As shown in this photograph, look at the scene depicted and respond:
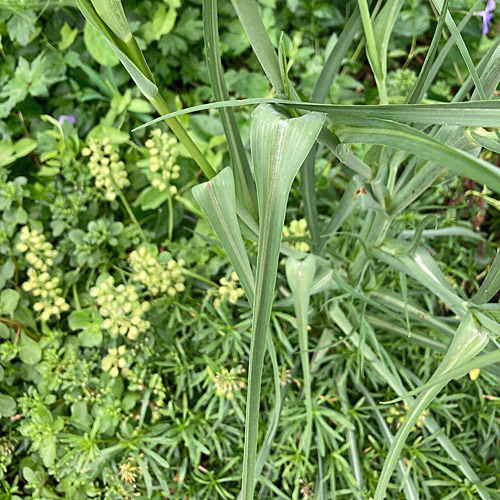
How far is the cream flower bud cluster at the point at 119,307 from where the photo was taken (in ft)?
2.39

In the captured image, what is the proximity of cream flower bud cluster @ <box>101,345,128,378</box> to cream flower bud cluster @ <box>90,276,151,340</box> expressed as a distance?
27 millimetres

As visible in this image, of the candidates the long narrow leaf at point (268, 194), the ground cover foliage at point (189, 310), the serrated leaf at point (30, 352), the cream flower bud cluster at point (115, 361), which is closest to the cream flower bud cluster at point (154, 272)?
the ground cover foliage at point (189, 310)

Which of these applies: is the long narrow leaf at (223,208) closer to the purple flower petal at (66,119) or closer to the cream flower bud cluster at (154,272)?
the cream flower bud cluster at (154,272)

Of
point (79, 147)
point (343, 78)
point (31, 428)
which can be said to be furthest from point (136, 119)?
point (31, 428)

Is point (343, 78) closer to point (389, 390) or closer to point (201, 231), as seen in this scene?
point (201, 231)

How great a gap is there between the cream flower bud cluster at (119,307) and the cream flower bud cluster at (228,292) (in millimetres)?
124

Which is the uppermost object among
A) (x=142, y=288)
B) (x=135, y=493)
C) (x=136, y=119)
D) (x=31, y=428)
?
(x=136, y=119)

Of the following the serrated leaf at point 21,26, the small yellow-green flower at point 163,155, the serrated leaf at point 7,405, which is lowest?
the serrated leaf at point 7,405

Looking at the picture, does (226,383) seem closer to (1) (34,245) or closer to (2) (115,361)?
(2) (115,361)

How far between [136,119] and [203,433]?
2.08 feet

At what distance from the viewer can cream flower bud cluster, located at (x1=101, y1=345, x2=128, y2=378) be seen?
2.46 feet

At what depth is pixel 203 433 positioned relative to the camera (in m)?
0.80

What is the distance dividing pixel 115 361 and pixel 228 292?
0.22 meters

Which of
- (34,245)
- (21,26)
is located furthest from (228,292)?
(21,26)
